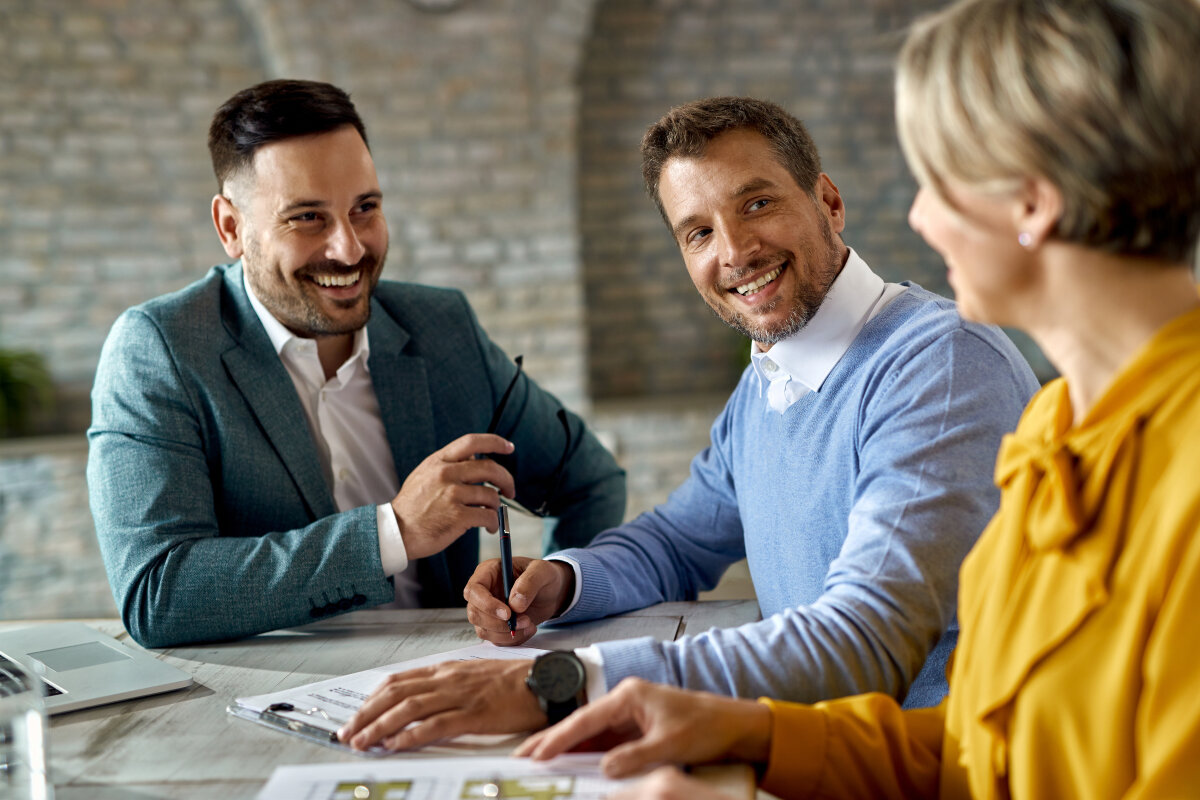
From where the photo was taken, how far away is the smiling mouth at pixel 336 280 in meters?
2.05

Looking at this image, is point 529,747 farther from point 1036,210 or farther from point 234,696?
point 1036,210

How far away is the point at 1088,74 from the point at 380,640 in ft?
3.93

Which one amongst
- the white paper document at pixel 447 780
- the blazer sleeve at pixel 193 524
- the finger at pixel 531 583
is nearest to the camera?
the white paper document at pixel 447 780

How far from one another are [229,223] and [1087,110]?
5.61ft

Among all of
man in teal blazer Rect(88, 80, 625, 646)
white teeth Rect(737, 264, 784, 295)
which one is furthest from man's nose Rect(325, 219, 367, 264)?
white teeth Rect(737, 264, 784, 295)

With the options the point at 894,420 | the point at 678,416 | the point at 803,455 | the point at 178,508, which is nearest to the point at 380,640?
the point at 178,508

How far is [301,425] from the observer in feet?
6.32

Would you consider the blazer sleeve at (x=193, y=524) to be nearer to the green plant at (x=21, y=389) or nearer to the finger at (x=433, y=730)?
the finger at (x=433, y=730)

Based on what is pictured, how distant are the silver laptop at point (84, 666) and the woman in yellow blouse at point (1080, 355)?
0.71 m

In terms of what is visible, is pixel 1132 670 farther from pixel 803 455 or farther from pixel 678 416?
pixel 678 416

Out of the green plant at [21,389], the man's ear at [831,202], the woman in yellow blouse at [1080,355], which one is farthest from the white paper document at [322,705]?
the green plant at [21,389]

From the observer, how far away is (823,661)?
1.18m

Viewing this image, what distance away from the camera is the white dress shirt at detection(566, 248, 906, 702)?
1.60 meters

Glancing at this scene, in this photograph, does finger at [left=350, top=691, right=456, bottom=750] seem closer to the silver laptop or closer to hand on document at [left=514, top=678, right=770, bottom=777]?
hand on document at [left=514, top=678, right=770, bottom=777]
